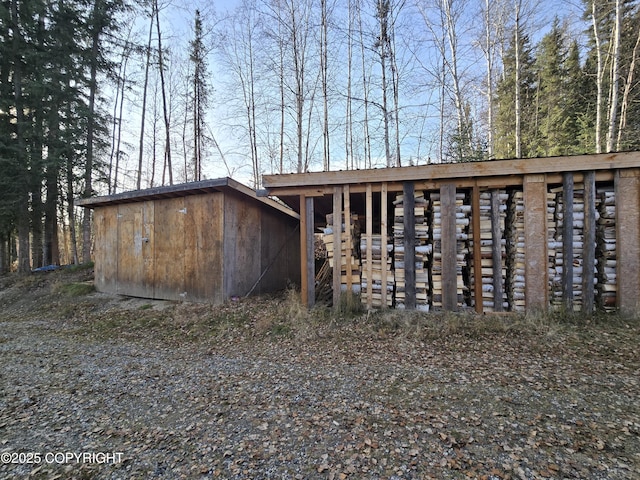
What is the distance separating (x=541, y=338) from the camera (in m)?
3.71

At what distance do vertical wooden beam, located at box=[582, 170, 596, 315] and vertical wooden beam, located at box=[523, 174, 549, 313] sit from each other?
0.59 metres

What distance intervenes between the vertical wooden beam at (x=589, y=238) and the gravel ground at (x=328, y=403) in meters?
0.47

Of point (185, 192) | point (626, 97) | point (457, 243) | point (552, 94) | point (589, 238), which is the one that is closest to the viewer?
point (589, 238)

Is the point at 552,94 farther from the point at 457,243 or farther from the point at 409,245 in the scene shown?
the point at 409,245

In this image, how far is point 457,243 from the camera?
192 inches

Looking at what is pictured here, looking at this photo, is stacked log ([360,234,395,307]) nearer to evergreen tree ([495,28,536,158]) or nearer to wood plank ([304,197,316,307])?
wood plank ([304,197,316,307])

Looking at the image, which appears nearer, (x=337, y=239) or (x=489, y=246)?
(x=489, y=246)

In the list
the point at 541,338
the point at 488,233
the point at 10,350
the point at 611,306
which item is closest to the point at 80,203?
the point at 10,350

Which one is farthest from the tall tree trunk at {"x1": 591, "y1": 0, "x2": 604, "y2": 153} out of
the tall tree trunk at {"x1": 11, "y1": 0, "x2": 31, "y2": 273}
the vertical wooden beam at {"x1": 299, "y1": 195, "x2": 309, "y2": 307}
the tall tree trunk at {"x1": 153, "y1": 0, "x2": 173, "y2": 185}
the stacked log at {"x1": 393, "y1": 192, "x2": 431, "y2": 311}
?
the tall tree trunk at {"x1": 11, "y1": 0, "x2": 31, "y2": 273}

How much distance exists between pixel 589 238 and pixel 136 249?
31.4 feet

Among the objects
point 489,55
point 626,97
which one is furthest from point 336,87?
point 626,97

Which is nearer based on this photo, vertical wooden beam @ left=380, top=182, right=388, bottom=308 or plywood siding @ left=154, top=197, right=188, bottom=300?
vertical wooden beam @ left=380, top=182, right=388, bottom=308

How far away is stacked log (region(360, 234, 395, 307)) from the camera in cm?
510

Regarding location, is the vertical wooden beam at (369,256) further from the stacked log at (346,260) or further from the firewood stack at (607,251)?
the firewood stack at (607,251)
